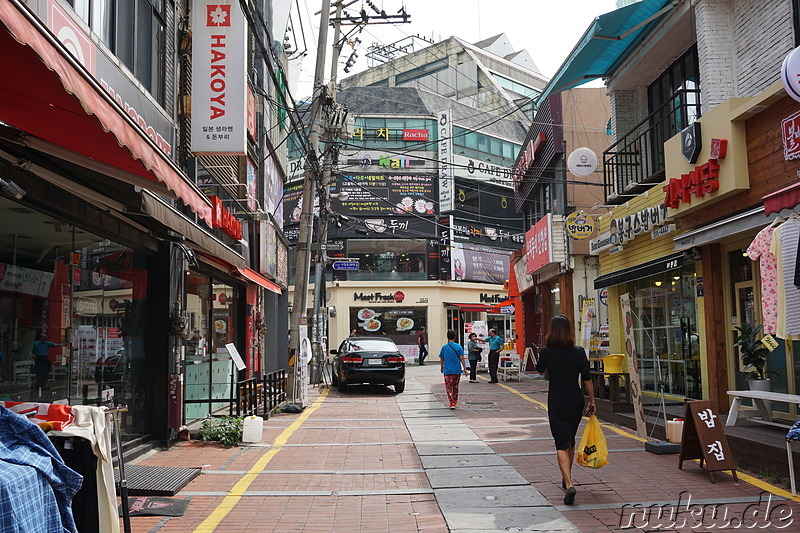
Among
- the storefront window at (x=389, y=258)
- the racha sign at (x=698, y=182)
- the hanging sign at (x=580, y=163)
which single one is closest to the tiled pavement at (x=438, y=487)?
the racha sign at (x=698, y=182)

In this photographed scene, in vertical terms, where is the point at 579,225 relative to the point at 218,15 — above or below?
below

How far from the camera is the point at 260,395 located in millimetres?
13773

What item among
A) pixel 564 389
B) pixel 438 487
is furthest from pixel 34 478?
pixel 564 389

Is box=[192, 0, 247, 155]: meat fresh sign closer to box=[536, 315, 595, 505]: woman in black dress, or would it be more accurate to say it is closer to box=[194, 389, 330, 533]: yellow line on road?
box=[194, 389, 330, 533]: yellow line on road

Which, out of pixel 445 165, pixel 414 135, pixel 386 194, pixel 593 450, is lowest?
pixel 593 450

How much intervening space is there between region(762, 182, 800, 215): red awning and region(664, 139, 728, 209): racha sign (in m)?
2.86

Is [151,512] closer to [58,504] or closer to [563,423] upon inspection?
[58,504]

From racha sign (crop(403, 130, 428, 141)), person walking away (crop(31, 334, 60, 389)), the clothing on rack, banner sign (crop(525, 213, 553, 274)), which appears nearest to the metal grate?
person walking away (crop(31, 334, 60, 389))

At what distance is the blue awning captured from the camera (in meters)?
13.3

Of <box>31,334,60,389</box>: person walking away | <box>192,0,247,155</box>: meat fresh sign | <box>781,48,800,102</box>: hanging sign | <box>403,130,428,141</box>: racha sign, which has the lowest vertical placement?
<box>31,334,60,389</box>: person walking away

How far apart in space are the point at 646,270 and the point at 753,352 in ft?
12.6

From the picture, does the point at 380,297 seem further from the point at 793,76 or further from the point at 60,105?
the point at 60,105

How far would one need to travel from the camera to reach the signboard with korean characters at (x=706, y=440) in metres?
7.44

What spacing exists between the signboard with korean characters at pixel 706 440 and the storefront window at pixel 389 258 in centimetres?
3654
